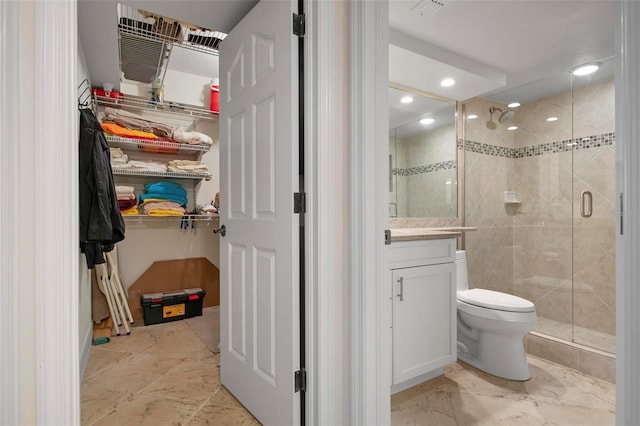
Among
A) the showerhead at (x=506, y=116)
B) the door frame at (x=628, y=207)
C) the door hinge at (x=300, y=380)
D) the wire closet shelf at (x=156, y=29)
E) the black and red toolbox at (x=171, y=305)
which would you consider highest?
the wire closet shelf at (x=156, y=29)

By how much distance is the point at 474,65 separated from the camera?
8.66 feet

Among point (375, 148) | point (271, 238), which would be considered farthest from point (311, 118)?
point (271, 238)

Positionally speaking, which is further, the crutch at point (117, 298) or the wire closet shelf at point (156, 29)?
the crutch at point (117, 298)

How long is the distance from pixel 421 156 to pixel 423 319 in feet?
4.84

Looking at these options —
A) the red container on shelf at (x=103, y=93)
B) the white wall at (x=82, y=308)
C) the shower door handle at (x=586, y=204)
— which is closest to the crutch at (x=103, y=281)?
the white wall at (x=82, y=308)

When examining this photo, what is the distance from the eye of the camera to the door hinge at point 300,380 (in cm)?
140

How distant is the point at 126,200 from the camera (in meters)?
2.94

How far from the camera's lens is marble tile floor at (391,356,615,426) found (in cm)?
174

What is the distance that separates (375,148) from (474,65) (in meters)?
1.83

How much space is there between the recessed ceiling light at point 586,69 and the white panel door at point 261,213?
261 cm

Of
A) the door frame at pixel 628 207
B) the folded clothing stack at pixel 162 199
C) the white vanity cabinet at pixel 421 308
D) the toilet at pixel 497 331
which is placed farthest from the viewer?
the folded clothing stack at pixel 162 199

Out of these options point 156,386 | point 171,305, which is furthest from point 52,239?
point 171,305

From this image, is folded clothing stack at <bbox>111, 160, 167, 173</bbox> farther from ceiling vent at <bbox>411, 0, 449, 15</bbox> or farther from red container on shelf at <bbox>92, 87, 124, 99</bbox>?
ceiling vent at <bbox>411, 0, 449, 15</bbox>

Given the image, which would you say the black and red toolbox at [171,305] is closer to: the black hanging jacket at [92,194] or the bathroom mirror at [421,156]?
the black hanging jacket at [92,194]
